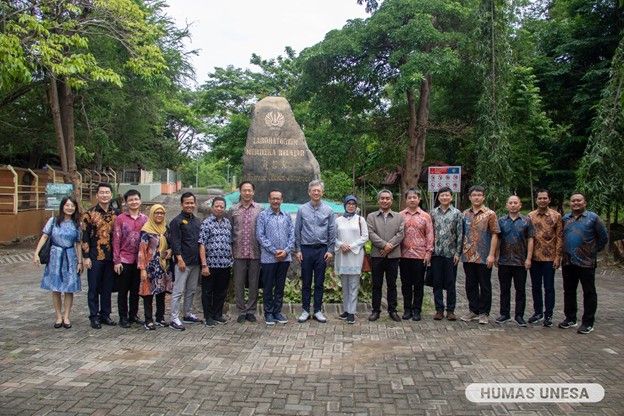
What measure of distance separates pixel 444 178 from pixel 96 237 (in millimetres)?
8758

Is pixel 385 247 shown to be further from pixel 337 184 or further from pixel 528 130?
pixel 337 184

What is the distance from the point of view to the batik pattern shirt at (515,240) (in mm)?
6469

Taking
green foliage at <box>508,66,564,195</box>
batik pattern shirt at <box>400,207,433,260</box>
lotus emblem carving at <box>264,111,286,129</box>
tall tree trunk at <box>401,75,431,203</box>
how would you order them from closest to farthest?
batik pattern shirt at <box>400,207,433,260</box>, lotus emblem carving at <box>264,111,286,129</box>, green foliage at <box>508,66,564,195</box>, tall tree trunk at <box>401,75,431,203</box>

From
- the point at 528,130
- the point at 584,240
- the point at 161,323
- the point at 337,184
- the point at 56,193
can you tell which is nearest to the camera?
the point at 584,240

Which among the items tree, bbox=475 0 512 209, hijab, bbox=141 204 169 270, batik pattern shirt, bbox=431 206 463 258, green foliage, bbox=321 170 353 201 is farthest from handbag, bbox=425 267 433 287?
green foliage, bbox=321 170 353 201

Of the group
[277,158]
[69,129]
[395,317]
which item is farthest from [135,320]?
[69,129]

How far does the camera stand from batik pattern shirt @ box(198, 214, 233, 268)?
633 centimetres

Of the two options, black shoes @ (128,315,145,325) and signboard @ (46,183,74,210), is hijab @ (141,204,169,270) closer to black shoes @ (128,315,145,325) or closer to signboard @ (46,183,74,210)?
black shoes @ (128,315,145,325)

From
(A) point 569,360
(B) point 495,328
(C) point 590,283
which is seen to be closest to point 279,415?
(A) point 569,360

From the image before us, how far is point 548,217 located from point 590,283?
89cm

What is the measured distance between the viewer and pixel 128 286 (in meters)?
6.30

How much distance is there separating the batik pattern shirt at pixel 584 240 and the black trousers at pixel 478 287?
92 centimetres

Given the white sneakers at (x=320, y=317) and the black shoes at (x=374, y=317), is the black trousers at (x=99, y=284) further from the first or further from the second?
the black shoes at (x=374, y=317)

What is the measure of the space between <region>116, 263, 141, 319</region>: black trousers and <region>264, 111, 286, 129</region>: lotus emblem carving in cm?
372
